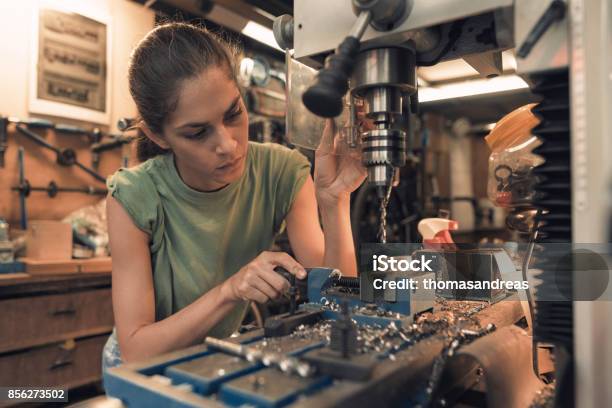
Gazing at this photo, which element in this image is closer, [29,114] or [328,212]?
[328,212]

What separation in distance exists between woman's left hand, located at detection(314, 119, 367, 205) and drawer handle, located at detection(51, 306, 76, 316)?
132cm

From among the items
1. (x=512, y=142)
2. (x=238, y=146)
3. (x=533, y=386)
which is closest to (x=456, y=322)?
(x=533, y=386)

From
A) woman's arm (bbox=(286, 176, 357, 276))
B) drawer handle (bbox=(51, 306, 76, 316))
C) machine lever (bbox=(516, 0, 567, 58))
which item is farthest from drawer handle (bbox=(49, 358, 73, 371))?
machine lever (bbox=(516, 0, 567, 58))

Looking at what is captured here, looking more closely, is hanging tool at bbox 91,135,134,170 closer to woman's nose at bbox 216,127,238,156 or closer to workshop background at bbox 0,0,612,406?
workshop background at bbox 0,0,612,406

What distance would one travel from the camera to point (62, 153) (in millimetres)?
2211

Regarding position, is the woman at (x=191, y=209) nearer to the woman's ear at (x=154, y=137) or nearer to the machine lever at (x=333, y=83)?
the woman's ear at (x=154, y=137)

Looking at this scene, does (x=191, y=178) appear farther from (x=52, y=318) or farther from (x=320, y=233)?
(x=52, y=318)

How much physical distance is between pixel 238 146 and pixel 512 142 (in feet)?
1.90

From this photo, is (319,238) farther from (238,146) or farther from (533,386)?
(533,386)

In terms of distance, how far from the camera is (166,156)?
113cm

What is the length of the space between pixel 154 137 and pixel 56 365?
1269 millimetres

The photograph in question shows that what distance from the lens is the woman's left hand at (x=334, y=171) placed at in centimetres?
94

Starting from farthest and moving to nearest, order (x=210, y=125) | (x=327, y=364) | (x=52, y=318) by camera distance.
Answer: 1. (x=52, y=318)
2. (x=210, y=125)
3. (x=327, y=364)

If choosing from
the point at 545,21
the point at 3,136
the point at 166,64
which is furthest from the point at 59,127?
the point at 545,21
